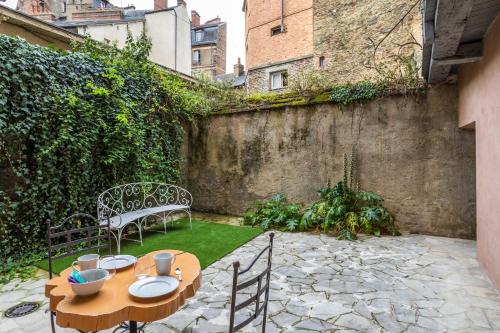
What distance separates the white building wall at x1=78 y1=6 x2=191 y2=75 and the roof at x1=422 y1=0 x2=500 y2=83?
11.9m

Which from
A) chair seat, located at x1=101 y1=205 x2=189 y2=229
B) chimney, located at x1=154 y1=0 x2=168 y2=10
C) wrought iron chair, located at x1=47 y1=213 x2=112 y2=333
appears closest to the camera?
wrought iron chair, located at x1=47 y1=213 x2=112 y2=333

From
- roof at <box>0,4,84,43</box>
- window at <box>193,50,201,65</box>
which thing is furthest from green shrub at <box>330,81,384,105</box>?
window at <box>193,50,201,65</box>

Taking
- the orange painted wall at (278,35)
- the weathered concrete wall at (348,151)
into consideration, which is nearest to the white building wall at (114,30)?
the orange painted wall at (278,35)

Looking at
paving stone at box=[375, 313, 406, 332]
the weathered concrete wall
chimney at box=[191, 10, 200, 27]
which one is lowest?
paving stone at box=[375, 313, 406, 332]

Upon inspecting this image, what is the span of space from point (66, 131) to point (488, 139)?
5766 millimetres

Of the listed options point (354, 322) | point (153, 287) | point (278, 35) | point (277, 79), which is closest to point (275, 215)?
point (354, 322)

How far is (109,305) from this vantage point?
1530 mm

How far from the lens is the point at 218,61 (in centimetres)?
2567

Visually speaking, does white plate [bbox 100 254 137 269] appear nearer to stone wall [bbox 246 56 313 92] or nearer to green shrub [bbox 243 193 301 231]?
green shrub [bbox 243 193 301 231]

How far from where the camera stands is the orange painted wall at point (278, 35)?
13.0 metres

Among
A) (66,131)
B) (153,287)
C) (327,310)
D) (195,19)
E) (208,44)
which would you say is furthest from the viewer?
(195,19)

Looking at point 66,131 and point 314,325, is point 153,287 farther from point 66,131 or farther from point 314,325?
point 66,131

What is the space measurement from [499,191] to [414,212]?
2277 mm

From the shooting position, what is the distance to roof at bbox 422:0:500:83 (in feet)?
8.41
